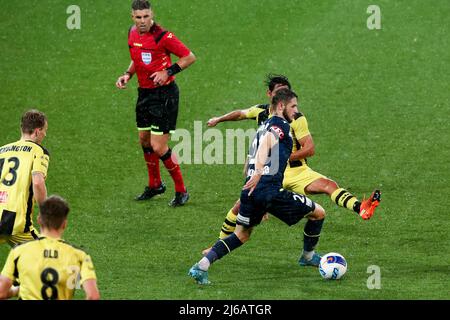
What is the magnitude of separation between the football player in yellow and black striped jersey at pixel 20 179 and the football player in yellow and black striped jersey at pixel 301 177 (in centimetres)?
244

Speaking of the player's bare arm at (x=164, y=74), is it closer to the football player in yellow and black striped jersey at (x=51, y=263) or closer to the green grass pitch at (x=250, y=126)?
the green grass pitch at (x=250, y=126)

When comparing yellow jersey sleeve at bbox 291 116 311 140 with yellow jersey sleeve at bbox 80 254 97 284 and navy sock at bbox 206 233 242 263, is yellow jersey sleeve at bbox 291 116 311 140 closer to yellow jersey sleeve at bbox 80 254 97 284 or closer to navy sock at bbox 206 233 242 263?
navy sock at bbox 206 233 242 263

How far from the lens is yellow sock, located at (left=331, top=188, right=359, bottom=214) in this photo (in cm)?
1199

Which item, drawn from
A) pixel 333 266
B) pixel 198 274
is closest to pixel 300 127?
pixel 333 266

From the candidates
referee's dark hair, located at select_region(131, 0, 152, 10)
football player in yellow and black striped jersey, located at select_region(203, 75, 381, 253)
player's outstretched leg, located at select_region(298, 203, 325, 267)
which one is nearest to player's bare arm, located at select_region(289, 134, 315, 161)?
football player in yellow and black striped jersey, located at select_region(203, 75, 381, 253)

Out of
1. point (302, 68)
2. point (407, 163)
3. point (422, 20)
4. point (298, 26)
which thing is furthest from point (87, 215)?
point (422, 20)

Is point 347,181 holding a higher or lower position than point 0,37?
lower

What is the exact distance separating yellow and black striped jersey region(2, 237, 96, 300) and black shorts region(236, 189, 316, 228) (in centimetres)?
301

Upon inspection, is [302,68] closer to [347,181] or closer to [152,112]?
[347,181]

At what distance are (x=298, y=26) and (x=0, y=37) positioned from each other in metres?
5.76

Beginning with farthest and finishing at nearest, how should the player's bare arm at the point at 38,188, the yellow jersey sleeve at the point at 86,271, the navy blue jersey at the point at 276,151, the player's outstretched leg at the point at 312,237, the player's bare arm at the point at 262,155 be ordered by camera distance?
the player's outstretched leg at the point at 312,237, the navy blue jersey at the point at 276,151, the player's bare arm at the point at 262,155, the player's bare arm at the point at 38,188, the yellow jersey sleeve at the point at 86,271

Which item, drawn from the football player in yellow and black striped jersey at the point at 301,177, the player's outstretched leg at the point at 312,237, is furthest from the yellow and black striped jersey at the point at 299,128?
the player's outstretched leg at the point at 312,237

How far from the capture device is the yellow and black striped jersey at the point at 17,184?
1019 centimetres

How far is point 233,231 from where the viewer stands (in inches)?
472
